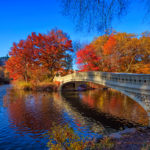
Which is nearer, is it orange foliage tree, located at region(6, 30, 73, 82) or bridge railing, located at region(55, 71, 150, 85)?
bridge railing, located at region(55, 71, 150, 85)

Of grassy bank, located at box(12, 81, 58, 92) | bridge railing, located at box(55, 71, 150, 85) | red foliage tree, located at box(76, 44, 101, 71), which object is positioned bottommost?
grassy bank, located at box(12, 81, 58, 92)

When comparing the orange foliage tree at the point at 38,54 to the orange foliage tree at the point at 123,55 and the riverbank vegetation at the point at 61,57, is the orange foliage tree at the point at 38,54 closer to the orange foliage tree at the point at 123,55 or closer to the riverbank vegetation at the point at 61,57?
the riverbank vegetation at the point at 61,57

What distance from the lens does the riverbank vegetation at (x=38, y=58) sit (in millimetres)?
31594

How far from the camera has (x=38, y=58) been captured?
32969 millimetres

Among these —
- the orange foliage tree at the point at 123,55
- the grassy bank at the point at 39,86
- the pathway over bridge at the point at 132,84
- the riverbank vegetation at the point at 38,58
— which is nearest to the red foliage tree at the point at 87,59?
the orange foliage tree at the point at 123,55

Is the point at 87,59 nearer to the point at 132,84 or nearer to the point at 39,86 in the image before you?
the point at 39,86

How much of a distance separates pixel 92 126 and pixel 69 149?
231 inches

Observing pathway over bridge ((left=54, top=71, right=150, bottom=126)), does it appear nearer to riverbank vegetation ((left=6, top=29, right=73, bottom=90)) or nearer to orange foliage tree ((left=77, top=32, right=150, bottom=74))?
orange foliage tree ((left=77, top=32, right=150, bottom=74))

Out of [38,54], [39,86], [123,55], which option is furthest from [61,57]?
[123,55]

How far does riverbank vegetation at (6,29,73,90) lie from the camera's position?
104ft

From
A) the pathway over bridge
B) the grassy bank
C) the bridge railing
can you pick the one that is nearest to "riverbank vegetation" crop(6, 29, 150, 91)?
the grassy bank

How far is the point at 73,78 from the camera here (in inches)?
964

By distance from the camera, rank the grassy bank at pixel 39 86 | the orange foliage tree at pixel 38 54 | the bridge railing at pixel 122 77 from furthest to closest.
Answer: the orange foliage tree at pixel 38 54 → the grassy bank at pixel 39 86 → the bridge railing at pixel 122 77

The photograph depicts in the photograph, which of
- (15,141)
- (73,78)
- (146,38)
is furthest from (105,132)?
(146,38)
